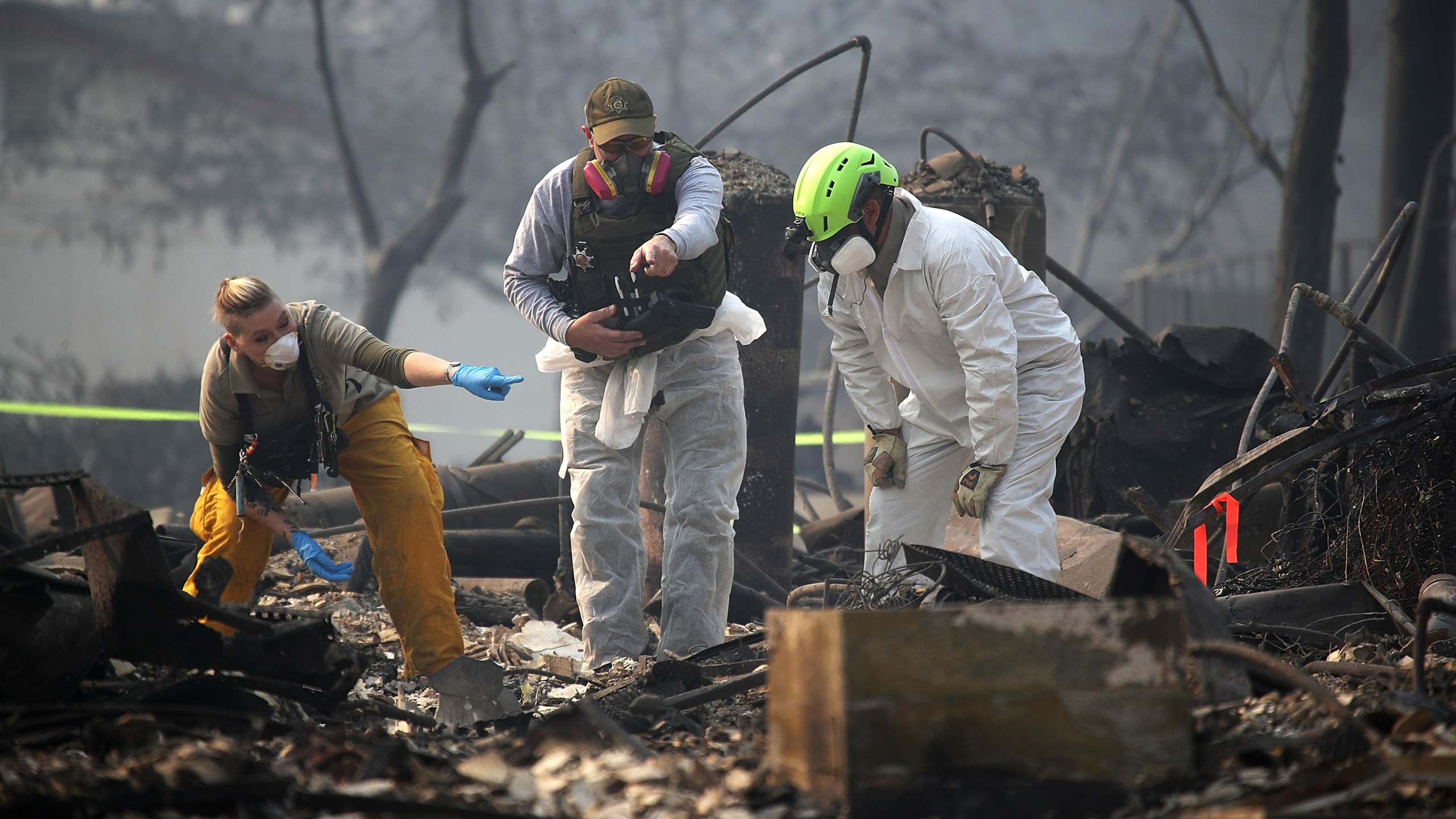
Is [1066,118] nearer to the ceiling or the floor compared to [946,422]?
nearer to the ceiling

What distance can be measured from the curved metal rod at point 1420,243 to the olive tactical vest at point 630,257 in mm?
7002

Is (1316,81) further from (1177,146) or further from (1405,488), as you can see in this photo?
(1177,146)

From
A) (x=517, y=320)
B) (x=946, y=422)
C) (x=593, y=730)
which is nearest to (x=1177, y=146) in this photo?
(x=517, y=320)

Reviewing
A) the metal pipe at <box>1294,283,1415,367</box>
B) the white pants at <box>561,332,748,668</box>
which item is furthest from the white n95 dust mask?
the metal pipe at <box>1294,283,1415,367</box>

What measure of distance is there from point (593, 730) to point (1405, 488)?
2749mm

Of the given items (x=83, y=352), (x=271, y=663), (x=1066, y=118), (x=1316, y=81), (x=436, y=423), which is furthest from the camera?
(x=1066, y=118)

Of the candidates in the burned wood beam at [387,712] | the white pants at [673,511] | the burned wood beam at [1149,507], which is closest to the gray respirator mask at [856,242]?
the white pants at [673,511]

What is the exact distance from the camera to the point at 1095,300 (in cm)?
625

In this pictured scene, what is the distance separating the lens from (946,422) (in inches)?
170

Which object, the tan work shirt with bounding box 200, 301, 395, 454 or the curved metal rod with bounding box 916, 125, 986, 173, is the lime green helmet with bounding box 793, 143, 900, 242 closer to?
the tan work shirt with bounding box 200, 301, 395, 454

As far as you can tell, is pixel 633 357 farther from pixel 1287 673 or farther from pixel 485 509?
pixel 1287 673

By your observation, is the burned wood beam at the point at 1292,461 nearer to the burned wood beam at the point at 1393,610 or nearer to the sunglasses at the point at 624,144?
the burned wood beam at the point at 1393,610

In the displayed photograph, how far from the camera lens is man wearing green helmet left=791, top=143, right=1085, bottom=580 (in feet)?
13.1

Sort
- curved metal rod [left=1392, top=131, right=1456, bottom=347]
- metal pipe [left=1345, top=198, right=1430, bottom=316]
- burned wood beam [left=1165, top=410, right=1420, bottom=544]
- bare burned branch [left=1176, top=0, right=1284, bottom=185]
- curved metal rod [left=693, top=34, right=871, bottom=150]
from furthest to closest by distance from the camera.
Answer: bare burned branch [left=1176, top=0, right=1284, bottom=185] < curved metal rod [left=1392, top=131, right=1456, bottom=347] < curved metal rod [left=693, top=34, right=871, bottom=150] < metal pipe [left=1345, top=198, right=1430, bottom=316] < burned wood beam [left=1165, top=410, right=1420, bottom=544]
